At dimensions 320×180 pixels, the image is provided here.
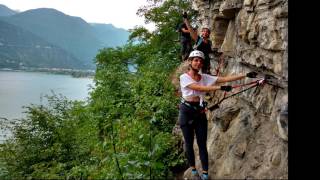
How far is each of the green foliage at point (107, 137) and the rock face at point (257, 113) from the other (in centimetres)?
151

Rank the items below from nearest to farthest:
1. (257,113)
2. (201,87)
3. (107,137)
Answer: (201,87), (257,113), (107,137)

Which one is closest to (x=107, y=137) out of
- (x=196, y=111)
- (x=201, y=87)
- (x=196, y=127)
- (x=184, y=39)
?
(x=184, y=39)

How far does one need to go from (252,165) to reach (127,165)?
2534mm

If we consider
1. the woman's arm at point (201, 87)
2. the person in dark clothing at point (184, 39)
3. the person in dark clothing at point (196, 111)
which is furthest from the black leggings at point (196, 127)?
the person in dark clothing at point (184, 39)

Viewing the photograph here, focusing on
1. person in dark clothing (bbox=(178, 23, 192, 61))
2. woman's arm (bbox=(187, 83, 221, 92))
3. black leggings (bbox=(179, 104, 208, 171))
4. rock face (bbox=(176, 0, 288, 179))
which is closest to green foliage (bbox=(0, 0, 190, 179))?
black leggings (bbox=(179, 104, 208, 171))

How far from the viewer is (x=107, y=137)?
15.2m

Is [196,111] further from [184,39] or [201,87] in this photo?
[184,39]

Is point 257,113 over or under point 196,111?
under

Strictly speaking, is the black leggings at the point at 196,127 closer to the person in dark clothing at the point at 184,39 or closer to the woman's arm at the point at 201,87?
the woman's arm at the point at 201,87

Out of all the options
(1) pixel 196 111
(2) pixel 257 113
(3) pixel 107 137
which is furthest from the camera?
(3) pixel 107 137

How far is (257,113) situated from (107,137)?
25.9 feet

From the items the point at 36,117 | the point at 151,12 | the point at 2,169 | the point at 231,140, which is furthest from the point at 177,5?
the point at 231,140

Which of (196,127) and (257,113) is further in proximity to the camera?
(257,113)

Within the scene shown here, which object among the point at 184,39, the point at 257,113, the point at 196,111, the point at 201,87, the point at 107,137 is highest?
the point at 184,39
